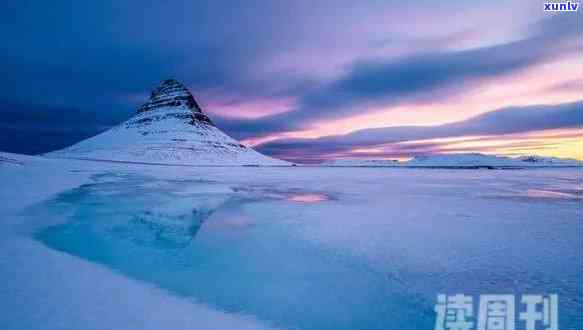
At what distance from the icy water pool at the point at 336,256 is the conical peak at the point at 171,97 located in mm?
169766

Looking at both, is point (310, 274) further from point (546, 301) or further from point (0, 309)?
point (0, 309)

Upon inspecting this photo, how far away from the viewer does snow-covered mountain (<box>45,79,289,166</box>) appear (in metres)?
110

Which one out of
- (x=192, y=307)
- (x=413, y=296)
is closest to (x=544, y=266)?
(x=413, y=296)

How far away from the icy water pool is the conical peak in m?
170

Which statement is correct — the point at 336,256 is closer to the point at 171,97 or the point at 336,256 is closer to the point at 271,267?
the point at 271,267

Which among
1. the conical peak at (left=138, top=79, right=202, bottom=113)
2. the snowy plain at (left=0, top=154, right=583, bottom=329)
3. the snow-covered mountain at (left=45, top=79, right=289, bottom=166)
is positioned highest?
the conical peak at (left=138, top=79, right=202, bottom=113)

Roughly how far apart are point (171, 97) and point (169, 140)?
54.2 meters

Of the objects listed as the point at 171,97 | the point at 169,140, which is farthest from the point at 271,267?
the point at 171,97

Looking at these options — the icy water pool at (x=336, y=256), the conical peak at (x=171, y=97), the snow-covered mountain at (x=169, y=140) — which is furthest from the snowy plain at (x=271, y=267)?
the conical peak at (x=171, y=97)

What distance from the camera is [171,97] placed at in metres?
174

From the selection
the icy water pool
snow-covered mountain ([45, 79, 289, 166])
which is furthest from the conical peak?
the icy water pool

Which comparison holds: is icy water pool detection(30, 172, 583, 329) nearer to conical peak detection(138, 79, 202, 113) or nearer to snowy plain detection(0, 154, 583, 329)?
snowy plain detection(0, 154, 583, 329)

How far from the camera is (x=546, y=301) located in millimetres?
3055

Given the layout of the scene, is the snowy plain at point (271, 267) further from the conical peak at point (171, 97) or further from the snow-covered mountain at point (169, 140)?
the conical peak at point (171, 97)
